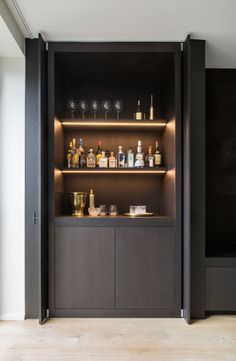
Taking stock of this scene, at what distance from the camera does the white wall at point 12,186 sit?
132 inches

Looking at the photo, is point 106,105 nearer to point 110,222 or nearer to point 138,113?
point 138,113

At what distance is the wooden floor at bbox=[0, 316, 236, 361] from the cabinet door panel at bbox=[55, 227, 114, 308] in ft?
0.59

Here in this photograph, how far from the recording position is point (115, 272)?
133 inches

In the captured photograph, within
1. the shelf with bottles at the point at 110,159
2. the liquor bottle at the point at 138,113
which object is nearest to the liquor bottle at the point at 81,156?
the shelf with bottles at the point at 110,159

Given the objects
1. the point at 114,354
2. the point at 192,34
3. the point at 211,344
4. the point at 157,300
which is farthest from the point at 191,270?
the point at 192,34

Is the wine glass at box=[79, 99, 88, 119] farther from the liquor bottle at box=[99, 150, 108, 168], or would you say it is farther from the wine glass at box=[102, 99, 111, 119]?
the liquor bottle at box=[99, 150, 108, 168]

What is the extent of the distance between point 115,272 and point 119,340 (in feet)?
2.13

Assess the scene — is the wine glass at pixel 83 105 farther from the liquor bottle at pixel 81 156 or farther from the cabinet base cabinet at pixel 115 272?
the cabinet base cabinet at pixel 115 272

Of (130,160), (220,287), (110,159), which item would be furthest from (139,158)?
(220,287)

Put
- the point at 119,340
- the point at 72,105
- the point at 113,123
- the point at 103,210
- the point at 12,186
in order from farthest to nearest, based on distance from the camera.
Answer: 1. the point at 103,210
2. the point at 72,105
3. the point at 113,123
4. the point at 12,186
5. the point at 119,340

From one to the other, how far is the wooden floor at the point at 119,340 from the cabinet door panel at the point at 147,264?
0.19 m

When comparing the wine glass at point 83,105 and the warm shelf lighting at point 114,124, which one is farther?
the wine glass at point 83,105

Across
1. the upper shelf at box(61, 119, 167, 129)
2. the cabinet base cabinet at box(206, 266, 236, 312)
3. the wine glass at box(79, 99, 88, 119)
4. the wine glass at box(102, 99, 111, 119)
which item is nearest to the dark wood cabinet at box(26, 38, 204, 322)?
the cabinet base cabinet at box(206, 266, 236, 312)

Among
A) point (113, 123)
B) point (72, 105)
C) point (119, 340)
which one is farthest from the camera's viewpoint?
point (72, 105)
